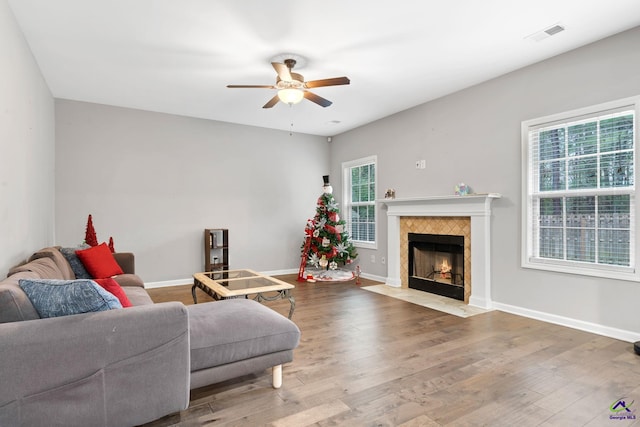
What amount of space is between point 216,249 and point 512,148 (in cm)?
459

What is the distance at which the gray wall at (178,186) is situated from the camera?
5.09 m

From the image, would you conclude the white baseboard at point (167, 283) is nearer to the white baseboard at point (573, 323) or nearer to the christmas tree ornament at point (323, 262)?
the christmas tree ornament at point (323, 262)

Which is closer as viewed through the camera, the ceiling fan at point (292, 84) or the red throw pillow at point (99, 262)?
the ceiling fan at point (292, 84)

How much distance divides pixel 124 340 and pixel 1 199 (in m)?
1.65

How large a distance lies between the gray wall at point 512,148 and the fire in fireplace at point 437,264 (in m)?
0.55

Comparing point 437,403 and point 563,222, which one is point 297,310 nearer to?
point 437,403

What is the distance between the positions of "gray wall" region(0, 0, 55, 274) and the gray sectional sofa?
935mm

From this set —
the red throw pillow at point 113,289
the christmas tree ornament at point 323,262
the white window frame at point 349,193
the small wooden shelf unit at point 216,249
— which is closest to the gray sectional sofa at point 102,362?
the red throw pillow at point 113,289

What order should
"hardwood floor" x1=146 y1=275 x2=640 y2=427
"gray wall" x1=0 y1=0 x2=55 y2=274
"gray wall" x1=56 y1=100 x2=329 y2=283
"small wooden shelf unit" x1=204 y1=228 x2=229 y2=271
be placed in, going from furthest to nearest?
"small wooden shelf unit" x1=204 y1=228 x2=229 y2=271, "gray wall" x1=56 y1=100 x2=329 y2=283, "gray wall" x1=0 y1=0 x2=55 y2=274, "hardwood floor" x1=146 y1=275 x2=640 y2=427

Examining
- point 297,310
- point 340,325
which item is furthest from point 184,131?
point 340,325

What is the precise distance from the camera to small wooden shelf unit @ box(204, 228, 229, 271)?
5.74m

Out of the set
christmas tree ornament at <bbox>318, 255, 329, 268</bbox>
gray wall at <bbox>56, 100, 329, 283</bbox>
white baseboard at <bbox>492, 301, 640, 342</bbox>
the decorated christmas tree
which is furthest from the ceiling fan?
christmas tree ornament at <bbox>318, 255, 329, 268</bbox>

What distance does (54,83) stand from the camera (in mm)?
4363

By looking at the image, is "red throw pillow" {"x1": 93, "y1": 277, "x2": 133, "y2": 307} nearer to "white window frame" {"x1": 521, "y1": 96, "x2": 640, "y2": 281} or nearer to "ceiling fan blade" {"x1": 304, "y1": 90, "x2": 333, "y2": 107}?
"ceiling fan blade" {"x1": 304, "y1": 90, "x2": 333, "y2": 107}
